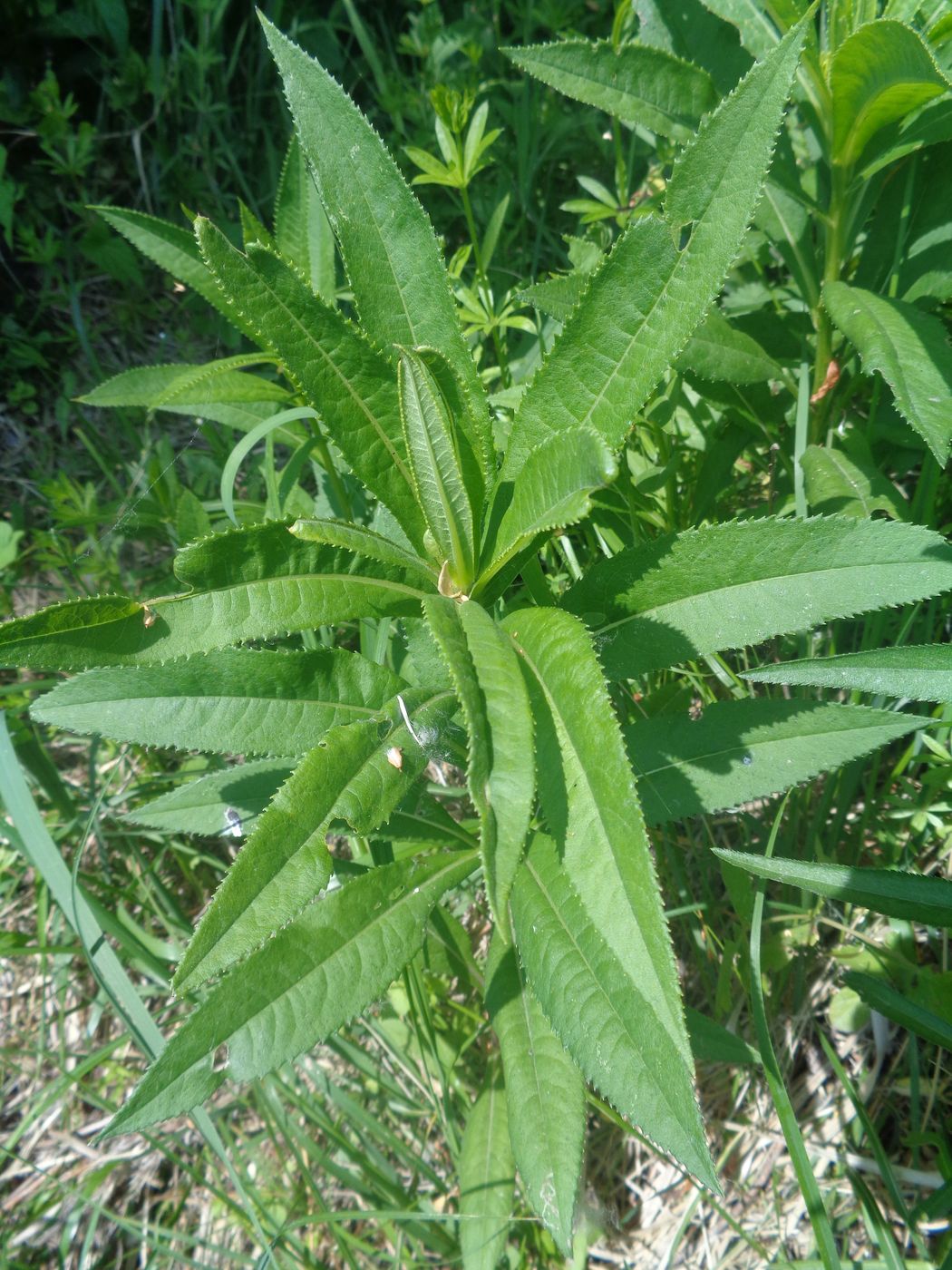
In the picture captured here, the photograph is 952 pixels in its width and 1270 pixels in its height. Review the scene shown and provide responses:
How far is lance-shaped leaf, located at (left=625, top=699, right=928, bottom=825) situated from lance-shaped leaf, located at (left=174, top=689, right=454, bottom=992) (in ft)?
1.69

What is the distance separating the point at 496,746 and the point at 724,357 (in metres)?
1.22

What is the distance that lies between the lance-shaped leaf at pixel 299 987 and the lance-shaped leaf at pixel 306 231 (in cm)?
141

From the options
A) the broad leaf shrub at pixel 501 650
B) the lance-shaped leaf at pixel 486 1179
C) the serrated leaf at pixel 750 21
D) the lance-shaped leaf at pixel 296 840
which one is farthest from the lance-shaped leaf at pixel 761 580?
the serrated leaf at pixel 750 21

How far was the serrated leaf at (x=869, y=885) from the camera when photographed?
150 cm

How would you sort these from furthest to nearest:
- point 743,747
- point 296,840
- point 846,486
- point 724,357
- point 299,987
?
point 724,357 → point 846,486 → point 743,747 → point 299,987 → point 296,840

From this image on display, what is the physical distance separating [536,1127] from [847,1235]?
796 millimetres

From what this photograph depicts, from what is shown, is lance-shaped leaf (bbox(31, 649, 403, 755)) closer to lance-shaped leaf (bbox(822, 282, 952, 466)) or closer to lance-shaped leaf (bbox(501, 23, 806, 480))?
lance-shaped leaf (bbox(501, 23, 806, 480))

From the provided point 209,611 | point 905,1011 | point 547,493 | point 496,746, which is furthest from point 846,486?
point 209,611

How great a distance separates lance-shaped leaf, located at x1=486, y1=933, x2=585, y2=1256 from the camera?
1560mm

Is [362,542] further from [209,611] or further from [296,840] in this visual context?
[296,840]

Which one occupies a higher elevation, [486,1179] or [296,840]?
[296,840]

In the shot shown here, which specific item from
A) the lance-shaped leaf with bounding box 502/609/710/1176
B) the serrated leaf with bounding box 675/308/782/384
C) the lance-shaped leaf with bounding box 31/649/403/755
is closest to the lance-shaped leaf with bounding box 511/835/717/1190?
the lance-shaped leaf with bounding box 502/609/710/1176

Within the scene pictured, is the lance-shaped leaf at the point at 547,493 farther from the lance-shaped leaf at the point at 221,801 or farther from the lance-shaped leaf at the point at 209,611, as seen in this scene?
the lance-shaped leaf at the point at 221,801

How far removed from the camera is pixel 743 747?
63.9 inches
